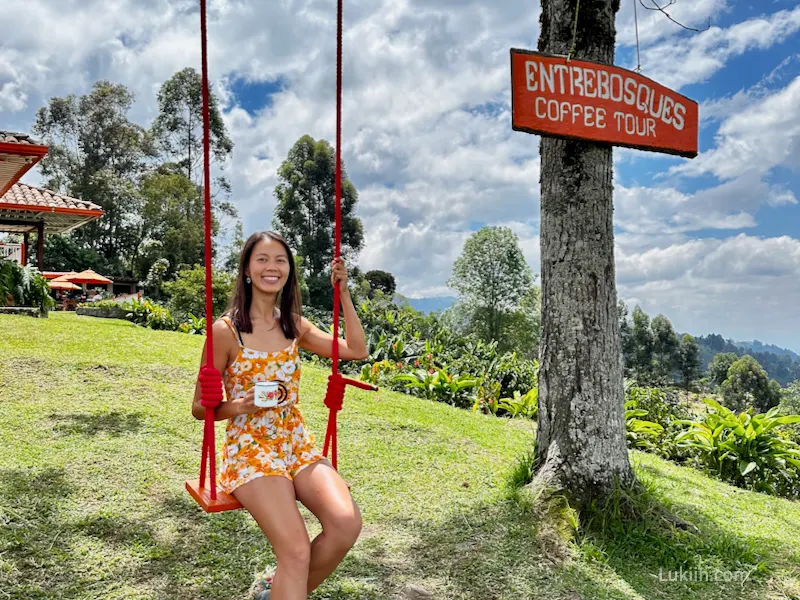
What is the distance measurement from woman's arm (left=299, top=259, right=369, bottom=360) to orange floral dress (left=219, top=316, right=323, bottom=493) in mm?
119

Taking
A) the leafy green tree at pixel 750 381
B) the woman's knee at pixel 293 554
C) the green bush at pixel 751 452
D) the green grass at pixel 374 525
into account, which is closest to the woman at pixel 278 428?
the woman's knee at pixel 293 554

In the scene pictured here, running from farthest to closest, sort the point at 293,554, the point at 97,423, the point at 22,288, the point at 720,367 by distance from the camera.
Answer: the point at 720,367 → the point at 22,288 → the point at 97,423 → the point at 293,554

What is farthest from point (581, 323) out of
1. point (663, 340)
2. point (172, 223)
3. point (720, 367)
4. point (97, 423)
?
point (720, 367)

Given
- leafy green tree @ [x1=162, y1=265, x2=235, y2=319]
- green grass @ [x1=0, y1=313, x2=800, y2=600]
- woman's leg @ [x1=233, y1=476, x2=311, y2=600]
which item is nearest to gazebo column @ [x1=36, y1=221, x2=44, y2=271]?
leafy green tree @ [x1=162, y1=265, x2=235, y2=319]

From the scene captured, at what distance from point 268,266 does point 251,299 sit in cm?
14

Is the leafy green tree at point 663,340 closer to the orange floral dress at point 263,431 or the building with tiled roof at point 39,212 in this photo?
the building with tiled roof at point 39,212

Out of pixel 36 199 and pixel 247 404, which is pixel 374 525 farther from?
pixel 36 199

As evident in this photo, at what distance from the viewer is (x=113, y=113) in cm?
2980

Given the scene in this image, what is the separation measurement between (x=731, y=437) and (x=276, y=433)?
442cm

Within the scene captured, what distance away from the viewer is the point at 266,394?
2.16m

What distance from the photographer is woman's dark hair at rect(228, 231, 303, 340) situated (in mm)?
2371

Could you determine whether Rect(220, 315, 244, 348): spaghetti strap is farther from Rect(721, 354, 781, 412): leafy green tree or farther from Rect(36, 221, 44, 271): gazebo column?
Rect(721, 354, 781, 412): leafy green tree

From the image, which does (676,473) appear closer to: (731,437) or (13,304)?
(731,437)

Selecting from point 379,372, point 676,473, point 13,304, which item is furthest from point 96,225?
point 676,473
